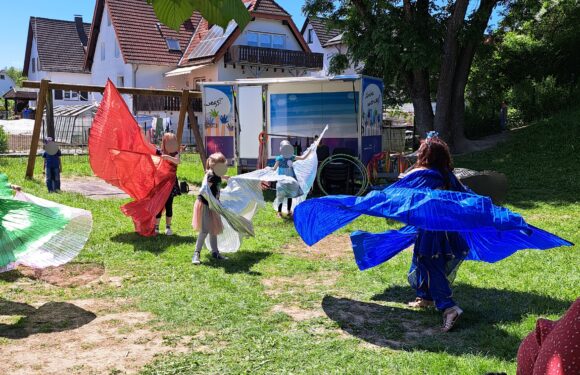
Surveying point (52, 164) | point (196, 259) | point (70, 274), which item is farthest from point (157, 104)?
point (70, 274)

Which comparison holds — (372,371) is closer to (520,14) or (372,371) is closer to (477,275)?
(477,275)

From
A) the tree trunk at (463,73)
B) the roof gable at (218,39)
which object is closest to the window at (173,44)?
the roof gable at (218,39)

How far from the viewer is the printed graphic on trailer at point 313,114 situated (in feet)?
49.8

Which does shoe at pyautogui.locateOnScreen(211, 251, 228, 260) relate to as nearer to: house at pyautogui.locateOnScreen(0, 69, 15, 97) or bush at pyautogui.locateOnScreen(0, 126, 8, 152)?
bush at pyautogui.locateOnScreen(0, 126, 8, 152)

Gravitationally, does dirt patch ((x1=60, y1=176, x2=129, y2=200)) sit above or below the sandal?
above

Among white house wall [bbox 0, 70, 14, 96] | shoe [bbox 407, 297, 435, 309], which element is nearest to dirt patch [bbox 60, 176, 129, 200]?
shoe [bbox 407, 297, 435, 309]

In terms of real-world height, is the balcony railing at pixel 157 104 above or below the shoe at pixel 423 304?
above

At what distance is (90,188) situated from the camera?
47.2 feet

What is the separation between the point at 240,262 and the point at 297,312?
80.9 inches

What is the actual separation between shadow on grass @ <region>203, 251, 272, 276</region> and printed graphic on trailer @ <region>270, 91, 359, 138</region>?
7610 mm

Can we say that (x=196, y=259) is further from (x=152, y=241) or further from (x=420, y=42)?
(x=420, y=42)

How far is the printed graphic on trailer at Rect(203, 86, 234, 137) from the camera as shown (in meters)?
16.5

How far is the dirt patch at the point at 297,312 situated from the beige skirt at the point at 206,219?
2035 millimetres

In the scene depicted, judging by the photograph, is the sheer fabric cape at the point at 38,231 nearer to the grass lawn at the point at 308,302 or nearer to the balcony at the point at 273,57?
the grass lawn at the point at 308,302
